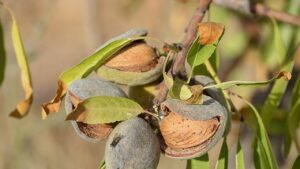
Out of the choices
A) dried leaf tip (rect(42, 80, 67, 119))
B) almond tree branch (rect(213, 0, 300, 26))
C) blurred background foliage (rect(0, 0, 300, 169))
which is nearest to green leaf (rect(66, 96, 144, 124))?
dried leaf tip (rect(42, 80, 67, 119))

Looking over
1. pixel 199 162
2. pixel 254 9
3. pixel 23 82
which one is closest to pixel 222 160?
pixel 199 162

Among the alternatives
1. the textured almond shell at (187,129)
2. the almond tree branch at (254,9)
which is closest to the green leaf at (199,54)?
the textured almond shell at (187,129)

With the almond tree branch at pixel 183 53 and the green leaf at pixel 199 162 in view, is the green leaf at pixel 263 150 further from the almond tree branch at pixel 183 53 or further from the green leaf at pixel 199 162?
the almond tree branch at pixel 183 53

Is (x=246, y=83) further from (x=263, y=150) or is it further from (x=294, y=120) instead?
(x=294, y=120)

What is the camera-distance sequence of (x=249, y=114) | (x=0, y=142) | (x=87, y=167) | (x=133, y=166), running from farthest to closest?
(x=87, y=167) < (x=0, y=142) < (x=249, y=114) < (x=133, y=166)

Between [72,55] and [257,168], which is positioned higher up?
[257,168]

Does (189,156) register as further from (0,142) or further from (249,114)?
(0,142)

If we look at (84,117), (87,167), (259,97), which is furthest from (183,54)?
(87,167)

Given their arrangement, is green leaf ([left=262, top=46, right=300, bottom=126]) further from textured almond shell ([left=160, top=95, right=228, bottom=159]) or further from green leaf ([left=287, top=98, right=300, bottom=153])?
textured almond shell ([left=160, top=95, right=228, bottom=159])
